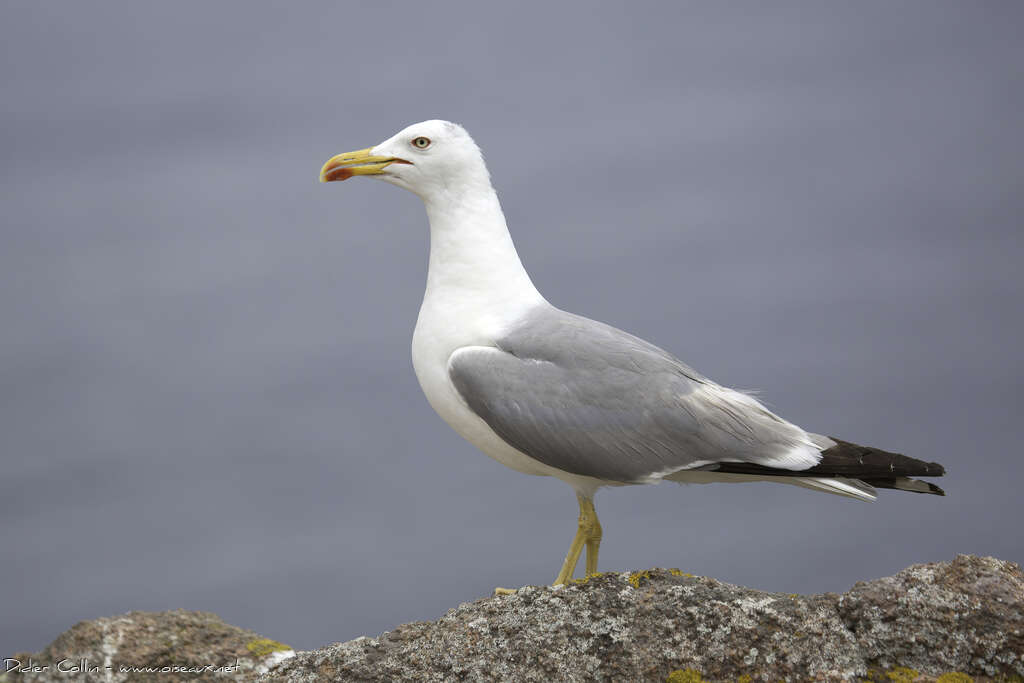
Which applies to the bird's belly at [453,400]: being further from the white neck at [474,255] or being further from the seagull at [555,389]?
the white neck at [474,255]

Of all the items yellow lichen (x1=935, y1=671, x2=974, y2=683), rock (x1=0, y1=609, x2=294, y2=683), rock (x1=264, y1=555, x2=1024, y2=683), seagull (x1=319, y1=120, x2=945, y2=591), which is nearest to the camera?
yellow lichen (x1=935, y1=671, x2=974, y2=683)

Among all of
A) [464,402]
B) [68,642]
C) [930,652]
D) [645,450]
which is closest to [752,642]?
[930,652]

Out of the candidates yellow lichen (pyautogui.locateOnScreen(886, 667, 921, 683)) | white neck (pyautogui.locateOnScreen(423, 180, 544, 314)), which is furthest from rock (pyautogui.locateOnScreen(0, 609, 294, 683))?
yellow lichen (pyautogui.locateOnScreen(886, 667, 921, 683))

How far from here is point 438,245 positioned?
6082mm

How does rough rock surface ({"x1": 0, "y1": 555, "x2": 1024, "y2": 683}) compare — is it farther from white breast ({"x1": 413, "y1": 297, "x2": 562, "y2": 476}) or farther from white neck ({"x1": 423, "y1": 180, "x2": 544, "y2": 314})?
white neck ({"x1": 423, "y1": 180, "x2": 544, "y2": 314})

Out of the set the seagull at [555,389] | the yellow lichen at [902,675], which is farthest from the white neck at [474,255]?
the yellow lichen at [902,675]

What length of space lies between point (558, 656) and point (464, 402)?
4.82ft

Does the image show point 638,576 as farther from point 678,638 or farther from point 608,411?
point 608,411

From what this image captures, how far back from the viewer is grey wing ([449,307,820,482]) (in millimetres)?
5414

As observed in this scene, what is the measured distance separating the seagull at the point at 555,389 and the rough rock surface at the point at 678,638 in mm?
653

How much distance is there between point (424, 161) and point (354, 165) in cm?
41

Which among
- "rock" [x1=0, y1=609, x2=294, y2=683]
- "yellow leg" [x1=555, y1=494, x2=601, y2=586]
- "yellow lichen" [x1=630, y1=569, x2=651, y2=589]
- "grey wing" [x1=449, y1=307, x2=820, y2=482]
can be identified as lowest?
"rock" [x1=0, y1=609, x2=294, y2=683]

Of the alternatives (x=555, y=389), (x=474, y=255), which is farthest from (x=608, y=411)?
(x=474, y=255)

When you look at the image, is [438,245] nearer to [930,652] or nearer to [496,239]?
[496,239]
